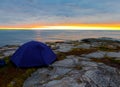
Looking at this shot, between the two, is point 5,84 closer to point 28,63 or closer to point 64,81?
point 28,63

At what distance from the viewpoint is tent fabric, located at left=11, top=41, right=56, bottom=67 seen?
44.5ft

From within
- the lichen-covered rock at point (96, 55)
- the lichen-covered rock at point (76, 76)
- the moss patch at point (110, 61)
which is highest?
the lichen-covered rock at point (96, 55)

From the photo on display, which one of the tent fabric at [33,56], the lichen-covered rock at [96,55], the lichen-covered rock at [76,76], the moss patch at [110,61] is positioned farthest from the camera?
the lichen-covered rock at [96,55]

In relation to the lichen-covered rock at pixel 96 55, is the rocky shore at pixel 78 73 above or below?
below

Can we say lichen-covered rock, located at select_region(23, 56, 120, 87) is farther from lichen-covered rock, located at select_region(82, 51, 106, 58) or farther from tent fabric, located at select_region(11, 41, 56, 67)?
lichen-covered rock, located at select_region(82, 51, 106, 58)

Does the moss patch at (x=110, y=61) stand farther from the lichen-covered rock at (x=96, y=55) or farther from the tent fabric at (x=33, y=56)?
the tent fabric at (x=33, y=56)

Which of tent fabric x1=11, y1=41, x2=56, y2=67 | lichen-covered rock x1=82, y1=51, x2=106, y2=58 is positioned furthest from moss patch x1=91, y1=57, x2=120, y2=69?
tent fabric x1=11, y1=41, x2=56, y2=67

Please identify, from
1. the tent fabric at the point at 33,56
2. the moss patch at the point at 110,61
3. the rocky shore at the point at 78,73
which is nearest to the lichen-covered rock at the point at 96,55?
the rocky shore at the point at 78,73

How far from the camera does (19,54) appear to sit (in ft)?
46.8

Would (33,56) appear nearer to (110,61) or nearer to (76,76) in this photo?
(76,76)

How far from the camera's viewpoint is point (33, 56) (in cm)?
1372

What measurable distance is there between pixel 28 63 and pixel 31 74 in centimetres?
110

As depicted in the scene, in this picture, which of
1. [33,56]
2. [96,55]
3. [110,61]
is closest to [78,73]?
[33,56]

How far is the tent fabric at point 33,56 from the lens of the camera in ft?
44.5
